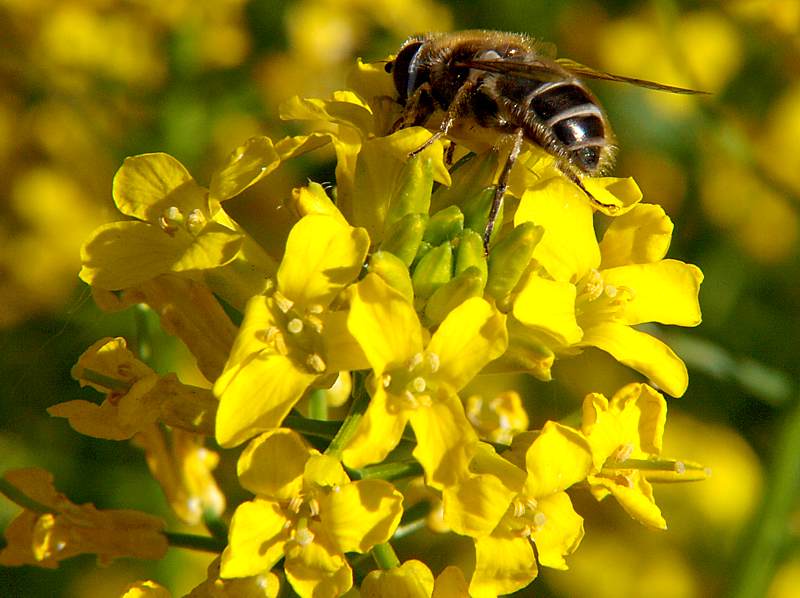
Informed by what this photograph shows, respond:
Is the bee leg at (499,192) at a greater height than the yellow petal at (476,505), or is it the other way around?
the bee leg at (499,192)

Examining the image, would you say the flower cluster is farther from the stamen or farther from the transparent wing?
the transparent wing

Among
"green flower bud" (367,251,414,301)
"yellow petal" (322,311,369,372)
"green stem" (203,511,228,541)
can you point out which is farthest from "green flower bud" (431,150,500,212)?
"green stem" (203,511,228,541)

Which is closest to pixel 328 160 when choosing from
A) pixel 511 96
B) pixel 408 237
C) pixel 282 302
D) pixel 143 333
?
pixel 511 96

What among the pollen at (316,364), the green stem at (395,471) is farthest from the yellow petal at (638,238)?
the pollen at (316,364)

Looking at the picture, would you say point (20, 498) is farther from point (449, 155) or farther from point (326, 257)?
point (449, 155)

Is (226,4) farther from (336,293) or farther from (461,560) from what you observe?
(336,293)

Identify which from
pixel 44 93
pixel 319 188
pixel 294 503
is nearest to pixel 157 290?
pixel 319 188

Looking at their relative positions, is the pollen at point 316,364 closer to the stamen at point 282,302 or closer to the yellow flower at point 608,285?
the stamen at point 282,302
